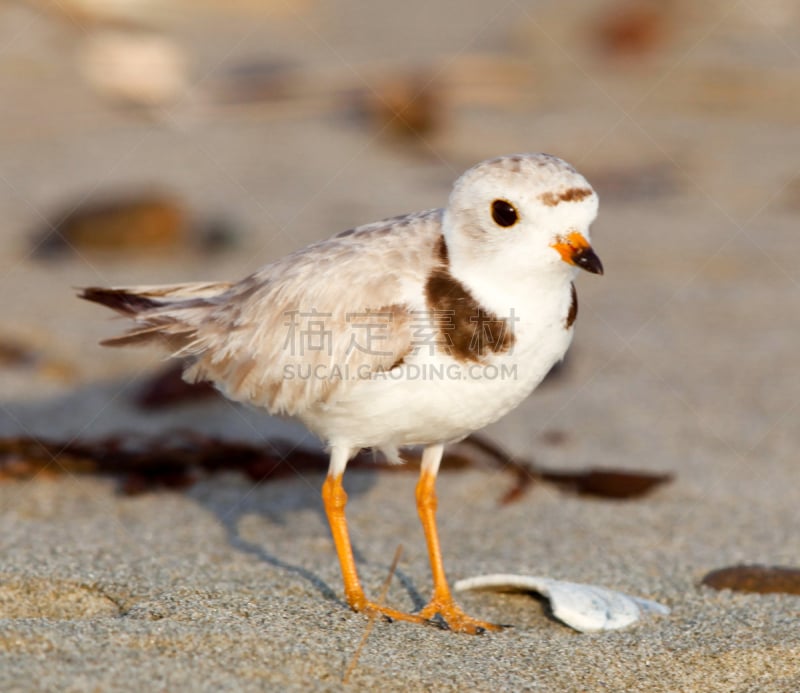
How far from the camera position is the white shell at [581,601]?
136 inches

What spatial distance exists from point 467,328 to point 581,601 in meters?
0.96

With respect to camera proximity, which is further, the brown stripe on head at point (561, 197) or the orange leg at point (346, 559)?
the orange leg at point (346, 559)

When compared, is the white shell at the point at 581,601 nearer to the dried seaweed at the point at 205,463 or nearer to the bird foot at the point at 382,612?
the bird foot at the point at 382,612

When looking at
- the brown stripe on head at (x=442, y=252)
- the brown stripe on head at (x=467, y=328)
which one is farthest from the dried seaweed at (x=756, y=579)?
the brown stripe on head at (x=442, y=252)

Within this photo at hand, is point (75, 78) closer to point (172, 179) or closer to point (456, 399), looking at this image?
point (172, 179)

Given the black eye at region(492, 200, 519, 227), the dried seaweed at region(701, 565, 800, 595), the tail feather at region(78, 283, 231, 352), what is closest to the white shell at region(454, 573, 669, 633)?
the dried seaweed at region(701, 565, 800, 595)

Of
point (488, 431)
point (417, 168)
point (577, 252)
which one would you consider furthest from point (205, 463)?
point (417, 168)

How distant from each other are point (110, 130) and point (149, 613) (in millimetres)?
7575

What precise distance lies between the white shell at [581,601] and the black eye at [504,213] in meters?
1.21

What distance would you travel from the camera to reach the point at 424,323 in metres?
3.35

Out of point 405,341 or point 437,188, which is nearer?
point 405,341

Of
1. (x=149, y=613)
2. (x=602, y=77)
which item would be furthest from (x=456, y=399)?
(x=602, y=77)

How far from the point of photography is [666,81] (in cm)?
1165

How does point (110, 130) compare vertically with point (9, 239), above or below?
above
